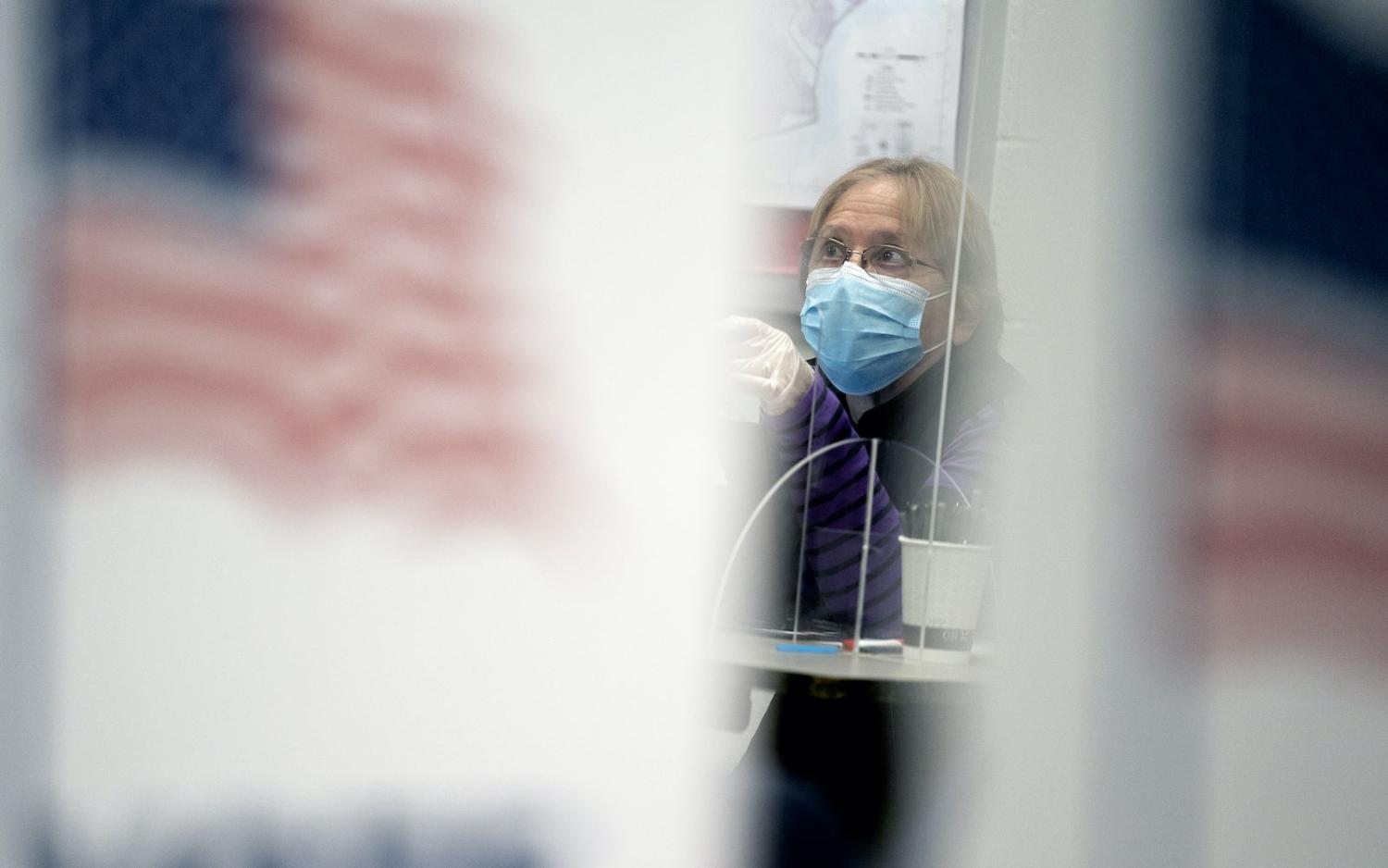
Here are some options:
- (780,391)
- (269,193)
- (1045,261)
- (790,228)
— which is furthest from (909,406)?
(269,193)

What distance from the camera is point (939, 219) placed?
3.67ft

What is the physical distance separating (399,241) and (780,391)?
27.1 inches

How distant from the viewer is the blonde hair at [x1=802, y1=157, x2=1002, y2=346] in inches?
29.5

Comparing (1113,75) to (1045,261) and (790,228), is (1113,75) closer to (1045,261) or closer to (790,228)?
(1045,261)

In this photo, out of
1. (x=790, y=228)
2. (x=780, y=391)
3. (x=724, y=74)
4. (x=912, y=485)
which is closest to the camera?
(x=724, y=74)

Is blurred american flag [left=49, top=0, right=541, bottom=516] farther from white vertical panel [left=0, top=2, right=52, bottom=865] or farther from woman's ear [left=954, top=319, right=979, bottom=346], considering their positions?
woman's ear [left=954, top=319, right=979, bottom=346]

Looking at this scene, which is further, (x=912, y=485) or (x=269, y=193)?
(x=912, y=485)

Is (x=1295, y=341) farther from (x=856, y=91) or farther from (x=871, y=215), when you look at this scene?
(x=856, y=91)

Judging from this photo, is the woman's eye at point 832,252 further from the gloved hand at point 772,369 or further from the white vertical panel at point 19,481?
the white vertical panel at point 19,481

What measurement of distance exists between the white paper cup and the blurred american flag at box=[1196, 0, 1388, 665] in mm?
264

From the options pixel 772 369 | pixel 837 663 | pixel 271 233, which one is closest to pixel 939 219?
pixel 772 369

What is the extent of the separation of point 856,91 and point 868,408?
70 cm

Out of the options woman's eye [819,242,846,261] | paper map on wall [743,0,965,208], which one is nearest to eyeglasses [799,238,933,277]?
woman's eye [819,242,846,261]

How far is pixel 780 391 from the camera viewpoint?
0.99 metres
